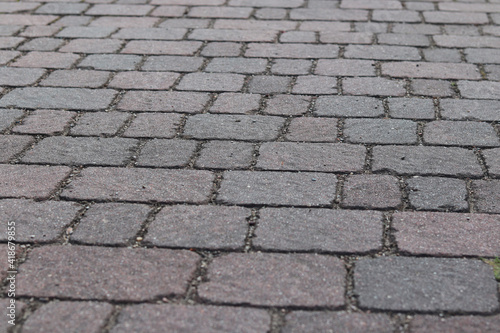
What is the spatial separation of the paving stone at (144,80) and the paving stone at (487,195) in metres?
1.98

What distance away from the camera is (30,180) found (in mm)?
2969

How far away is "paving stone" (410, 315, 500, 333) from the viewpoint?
2.06 meters

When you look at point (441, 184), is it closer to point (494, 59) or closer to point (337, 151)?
point (337, 151)

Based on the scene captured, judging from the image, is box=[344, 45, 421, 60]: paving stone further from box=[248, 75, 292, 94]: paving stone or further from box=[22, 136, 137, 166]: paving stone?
box=[22, 136, 137, 166]: paving stone

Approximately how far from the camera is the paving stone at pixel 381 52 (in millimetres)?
4500

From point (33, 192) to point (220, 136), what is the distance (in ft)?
3.25

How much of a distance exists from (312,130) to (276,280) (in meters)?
1.33

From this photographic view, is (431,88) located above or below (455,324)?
below

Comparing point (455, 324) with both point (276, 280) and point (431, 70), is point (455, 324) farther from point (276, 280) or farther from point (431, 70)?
point (431, 70)

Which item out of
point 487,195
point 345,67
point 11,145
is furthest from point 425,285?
point 345,67

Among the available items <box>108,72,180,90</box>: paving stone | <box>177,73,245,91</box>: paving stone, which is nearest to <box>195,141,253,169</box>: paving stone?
<box>177,73,245,91</box>: paving stone

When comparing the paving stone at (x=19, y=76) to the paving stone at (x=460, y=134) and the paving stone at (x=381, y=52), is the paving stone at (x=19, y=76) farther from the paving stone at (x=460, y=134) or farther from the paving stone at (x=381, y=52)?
the paving stone at (x=460, y=134)

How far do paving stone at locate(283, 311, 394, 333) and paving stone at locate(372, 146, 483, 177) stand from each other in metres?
1.07

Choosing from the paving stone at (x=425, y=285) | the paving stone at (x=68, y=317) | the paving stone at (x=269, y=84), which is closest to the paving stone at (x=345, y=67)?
the paving stone at (x=269, y=84)
